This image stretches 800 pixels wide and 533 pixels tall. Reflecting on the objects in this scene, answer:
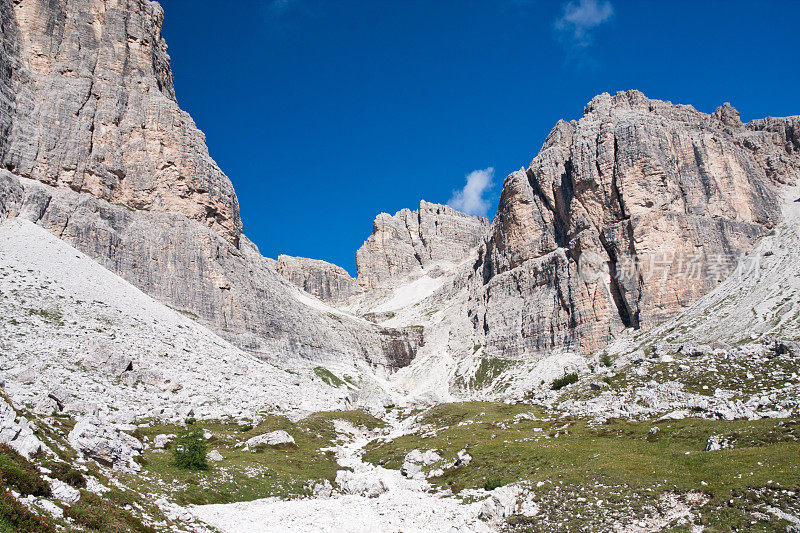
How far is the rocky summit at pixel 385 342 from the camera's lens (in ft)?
98.9

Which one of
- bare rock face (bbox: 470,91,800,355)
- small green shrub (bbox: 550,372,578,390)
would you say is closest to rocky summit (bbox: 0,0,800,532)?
small green shrub (bbox: 550,372,578,390)

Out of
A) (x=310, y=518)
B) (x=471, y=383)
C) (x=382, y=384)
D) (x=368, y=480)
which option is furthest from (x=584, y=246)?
(x=310, y=518)

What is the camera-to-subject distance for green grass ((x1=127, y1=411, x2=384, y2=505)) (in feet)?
112

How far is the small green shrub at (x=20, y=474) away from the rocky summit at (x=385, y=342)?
14 cm

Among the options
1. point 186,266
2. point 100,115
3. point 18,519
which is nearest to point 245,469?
point 18,519

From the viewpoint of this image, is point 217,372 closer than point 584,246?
Yes

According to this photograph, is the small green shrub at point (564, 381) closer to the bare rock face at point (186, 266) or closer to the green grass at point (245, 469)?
the green grass at point (245, 469)

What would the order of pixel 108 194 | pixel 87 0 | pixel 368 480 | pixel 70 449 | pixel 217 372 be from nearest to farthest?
pixel 70 449 → pixel 368 480 → pixel 217 372 → pixel 108 194 → pixel 87 0

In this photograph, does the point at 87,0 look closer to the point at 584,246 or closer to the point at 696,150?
the point at 584,246

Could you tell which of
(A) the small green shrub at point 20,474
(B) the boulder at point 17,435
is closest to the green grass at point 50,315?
(B) the boulder at point 17,435

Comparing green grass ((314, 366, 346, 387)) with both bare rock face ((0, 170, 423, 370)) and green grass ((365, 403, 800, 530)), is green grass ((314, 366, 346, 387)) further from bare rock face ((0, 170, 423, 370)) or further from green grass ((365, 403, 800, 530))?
green grass ((365, 403, 800, 530))

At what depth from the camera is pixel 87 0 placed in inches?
5015

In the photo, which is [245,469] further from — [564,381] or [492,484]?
[564,381]

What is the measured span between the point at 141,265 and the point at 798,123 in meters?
183
